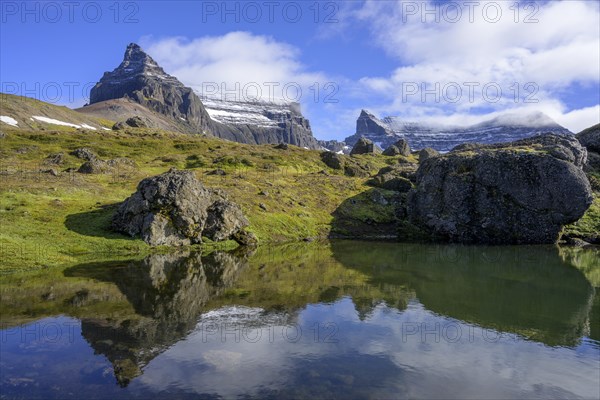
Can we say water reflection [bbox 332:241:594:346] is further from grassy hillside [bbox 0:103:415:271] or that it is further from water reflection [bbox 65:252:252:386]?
grassy hillside [bbox 0:103:415:271]

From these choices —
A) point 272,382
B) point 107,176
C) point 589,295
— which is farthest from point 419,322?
point 107,176

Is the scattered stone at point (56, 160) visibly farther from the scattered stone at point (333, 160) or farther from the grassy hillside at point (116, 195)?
the scattered stone at point (333, 160)

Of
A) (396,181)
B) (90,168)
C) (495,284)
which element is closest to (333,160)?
(396,181)

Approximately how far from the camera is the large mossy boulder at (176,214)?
71.5 metres

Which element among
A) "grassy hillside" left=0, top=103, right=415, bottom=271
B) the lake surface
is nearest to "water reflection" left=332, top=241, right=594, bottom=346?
the lake surface

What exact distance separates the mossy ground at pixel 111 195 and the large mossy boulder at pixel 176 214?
3.39 m

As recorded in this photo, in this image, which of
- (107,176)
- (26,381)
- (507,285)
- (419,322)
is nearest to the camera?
(26,381)

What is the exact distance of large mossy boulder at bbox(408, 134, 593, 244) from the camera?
92.1 m

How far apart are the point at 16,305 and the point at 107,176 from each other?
7758 centimetres

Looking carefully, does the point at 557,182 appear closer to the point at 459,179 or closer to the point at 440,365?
the point at 459,179

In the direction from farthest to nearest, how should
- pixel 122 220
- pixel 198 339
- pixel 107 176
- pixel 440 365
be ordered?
pixel 107 176, pixel 122 220, pixel 198 339, pixel 440 365

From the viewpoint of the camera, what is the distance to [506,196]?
96.1 meters

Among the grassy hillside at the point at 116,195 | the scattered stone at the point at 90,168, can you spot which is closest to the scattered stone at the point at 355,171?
the grassy hillside at the point at 116,195

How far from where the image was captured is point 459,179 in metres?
102
